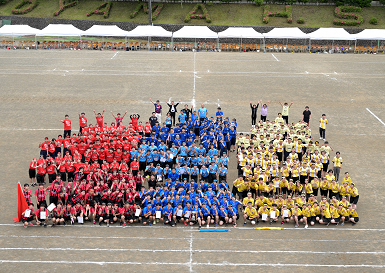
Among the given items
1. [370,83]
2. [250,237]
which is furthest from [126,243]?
[370,83]

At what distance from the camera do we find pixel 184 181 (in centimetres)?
1778

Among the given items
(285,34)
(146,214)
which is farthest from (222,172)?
(285,34)

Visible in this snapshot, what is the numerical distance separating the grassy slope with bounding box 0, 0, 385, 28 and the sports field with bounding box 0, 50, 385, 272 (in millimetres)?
19072

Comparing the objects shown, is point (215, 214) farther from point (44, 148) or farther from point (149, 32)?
point (149, 32)

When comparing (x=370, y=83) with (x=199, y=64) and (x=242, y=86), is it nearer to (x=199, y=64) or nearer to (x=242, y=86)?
(x=242, y=86)

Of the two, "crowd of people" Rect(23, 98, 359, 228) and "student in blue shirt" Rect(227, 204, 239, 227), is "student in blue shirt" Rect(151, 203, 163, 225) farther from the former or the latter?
"student in blue shirt" Rect(227, 204, 239, 227)

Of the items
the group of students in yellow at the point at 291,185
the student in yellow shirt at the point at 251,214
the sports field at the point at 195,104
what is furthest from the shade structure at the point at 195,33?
the student in yellow shirt at the point at 251,214

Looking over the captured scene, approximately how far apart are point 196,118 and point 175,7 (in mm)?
57181

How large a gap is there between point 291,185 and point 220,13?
2399 inches

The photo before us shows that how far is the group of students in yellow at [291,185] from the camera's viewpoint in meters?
16.1

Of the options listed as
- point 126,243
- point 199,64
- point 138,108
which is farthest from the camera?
point 199,64

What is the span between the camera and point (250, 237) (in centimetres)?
1527

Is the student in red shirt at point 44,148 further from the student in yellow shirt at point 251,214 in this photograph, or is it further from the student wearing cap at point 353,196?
the student wearing cap at point 353,196

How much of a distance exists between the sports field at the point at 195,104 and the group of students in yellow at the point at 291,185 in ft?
1.72
